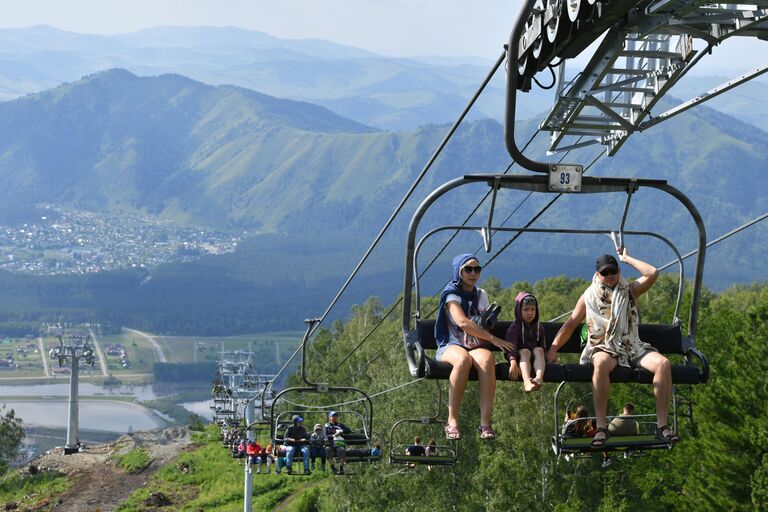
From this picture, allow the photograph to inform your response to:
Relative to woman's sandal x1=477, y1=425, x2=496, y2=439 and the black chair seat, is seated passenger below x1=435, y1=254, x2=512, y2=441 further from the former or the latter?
→ the black chair seat

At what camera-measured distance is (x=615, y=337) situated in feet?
44.5

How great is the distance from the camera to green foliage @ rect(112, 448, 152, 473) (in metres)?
89.6

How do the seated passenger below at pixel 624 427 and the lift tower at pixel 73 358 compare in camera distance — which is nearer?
the seated passenger below at pixel 624 427

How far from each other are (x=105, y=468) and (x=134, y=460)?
226 centimetres

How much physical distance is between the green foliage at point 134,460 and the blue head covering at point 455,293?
7772cm

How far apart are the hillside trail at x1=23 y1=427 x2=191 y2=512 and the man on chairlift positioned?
65.1m

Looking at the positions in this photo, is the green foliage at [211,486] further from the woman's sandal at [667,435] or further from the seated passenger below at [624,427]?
the woman's sandal at [667,435]

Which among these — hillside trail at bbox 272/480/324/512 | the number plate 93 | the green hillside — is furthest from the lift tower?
the number plate 93

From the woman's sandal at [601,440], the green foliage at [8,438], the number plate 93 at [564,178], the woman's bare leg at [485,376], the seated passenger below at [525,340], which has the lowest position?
the green foliage at [8,438]

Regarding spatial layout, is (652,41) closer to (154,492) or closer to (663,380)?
(663,380)

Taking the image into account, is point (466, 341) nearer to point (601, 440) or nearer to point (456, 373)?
point (456, 373)

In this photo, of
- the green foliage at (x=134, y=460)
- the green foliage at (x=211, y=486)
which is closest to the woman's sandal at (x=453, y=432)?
the green foliage at (x=211, y=486)

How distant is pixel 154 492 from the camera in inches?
3098

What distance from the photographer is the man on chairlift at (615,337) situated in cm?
1341
